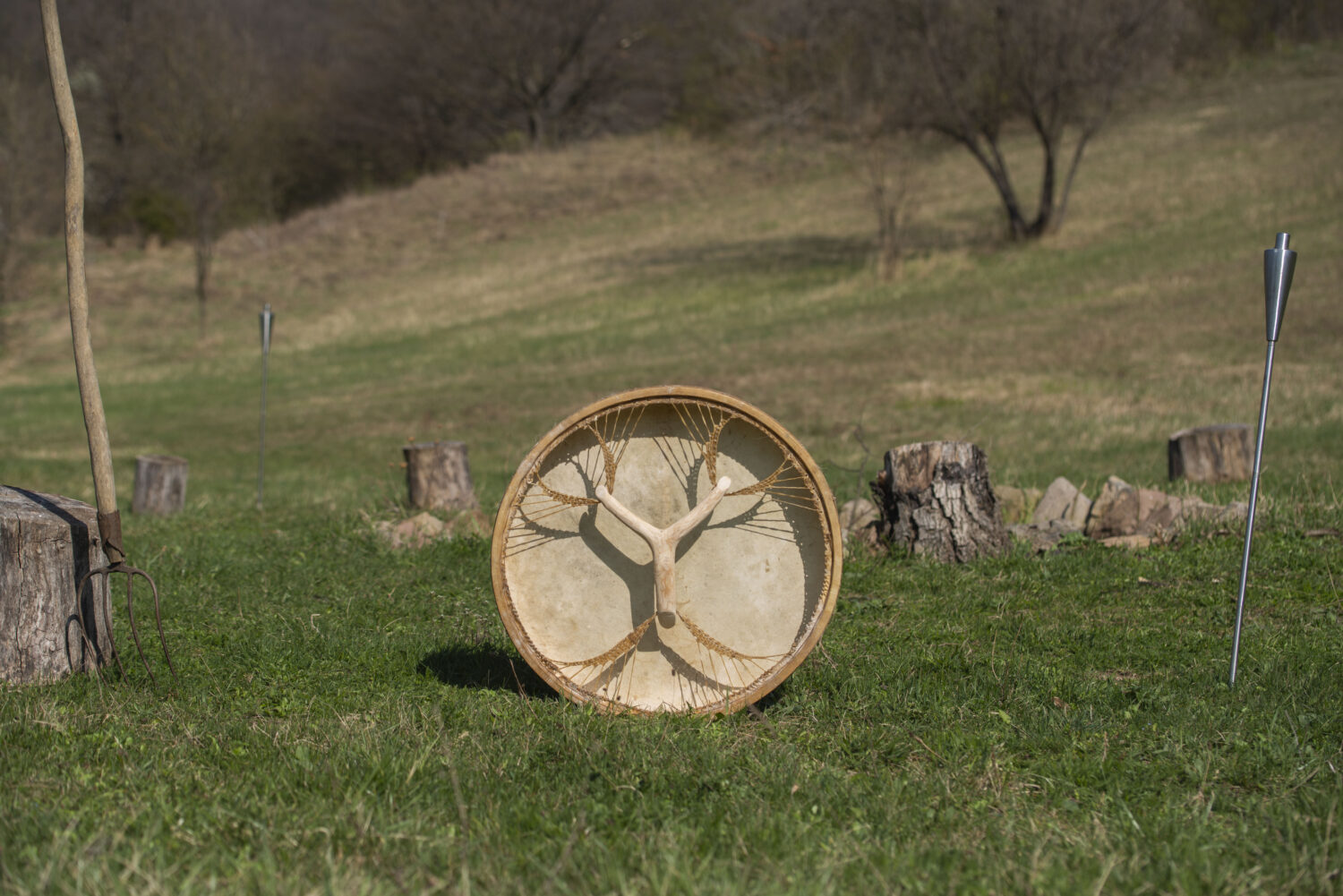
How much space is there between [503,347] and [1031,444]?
14607 mm

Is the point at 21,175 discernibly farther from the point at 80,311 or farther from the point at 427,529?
the point at 80,311

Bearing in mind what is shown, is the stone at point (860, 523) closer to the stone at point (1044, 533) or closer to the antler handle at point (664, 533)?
the stone at point (1044, 533)

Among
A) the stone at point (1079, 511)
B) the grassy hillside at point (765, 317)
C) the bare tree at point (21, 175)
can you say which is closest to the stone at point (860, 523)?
the grassy hillside at point (765, 317)

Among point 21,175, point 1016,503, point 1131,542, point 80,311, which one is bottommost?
point 1131,542

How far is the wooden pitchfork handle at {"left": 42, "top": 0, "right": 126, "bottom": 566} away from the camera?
15.0 ft

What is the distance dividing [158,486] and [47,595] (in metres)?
6.23

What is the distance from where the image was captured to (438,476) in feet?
29.9

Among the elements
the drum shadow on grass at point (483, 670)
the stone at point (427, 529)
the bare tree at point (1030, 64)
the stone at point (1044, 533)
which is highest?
the bare tree at point (1030, 64)

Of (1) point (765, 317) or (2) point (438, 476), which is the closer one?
(2) point (438, 476)

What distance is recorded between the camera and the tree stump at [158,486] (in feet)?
33.9

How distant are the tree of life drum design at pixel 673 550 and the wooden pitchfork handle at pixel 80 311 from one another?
1.67 metres

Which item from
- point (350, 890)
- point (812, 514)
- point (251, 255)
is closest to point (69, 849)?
point (350, 890)

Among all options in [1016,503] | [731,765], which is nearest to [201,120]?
[1016,503]

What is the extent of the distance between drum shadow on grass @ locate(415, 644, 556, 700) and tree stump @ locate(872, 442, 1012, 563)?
284cm
